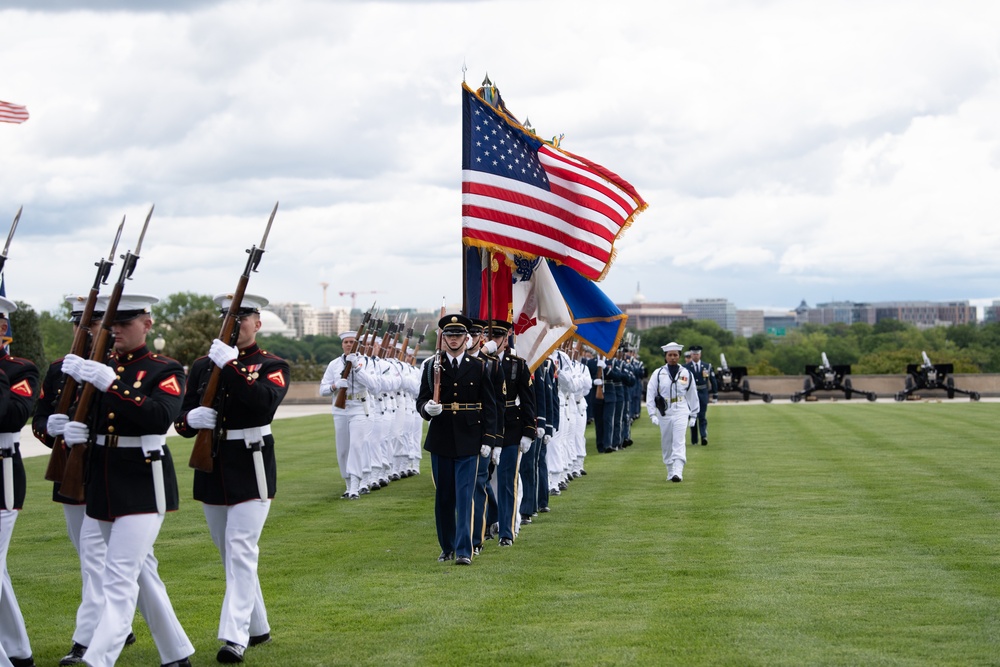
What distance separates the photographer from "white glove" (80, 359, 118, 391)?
6.53 metres

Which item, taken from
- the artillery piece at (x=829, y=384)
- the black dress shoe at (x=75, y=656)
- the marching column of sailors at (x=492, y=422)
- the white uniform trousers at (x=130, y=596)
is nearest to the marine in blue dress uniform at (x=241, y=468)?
the white uniform trousers at (x=130, y=596)

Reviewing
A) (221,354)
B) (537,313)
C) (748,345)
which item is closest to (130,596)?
(221,354)

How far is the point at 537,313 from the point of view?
14.7 m

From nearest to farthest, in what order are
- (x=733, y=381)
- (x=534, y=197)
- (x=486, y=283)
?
(x=534, y=197) → (x=486, y=283) → (x=733, y=381)

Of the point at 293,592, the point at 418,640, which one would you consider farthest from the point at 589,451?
the point at 418,640

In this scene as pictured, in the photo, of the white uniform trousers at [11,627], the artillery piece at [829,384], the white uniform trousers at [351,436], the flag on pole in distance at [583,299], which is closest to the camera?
the white uniform trousers at [11,627]

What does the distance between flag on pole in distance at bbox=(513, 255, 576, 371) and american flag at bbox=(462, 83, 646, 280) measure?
16.7 inches

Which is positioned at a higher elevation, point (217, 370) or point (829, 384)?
point (217, 370)

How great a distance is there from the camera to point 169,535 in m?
12.8

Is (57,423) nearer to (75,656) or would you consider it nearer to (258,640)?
(75,656)

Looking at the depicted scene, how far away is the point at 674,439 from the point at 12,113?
10095mm

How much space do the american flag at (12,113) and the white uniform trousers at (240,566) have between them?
35.5ft

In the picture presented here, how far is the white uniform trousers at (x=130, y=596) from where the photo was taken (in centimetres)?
653

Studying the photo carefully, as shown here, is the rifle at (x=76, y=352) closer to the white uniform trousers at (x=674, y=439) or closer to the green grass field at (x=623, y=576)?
the green grass field at (x=623, y=576)
